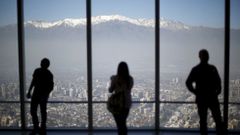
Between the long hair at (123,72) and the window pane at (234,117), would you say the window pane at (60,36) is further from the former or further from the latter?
the window pane at (234,117)

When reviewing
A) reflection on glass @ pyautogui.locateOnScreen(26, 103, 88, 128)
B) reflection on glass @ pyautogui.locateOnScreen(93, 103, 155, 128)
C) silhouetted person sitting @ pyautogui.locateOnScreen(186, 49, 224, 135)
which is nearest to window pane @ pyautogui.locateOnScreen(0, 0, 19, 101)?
reflection on glass @ pyautogui.locateOnScreen(26, 103, 88, 128)

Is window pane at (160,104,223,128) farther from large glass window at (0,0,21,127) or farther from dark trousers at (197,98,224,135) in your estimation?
large glass window at (0,0,21,127)

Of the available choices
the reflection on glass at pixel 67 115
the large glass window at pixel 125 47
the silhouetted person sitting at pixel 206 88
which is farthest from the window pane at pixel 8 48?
the silhouetted person sitting at pixel 206 88

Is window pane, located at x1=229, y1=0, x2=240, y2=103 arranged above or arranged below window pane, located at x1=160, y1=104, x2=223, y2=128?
above

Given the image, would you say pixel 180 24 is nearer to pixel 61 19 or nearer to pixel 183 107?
pixel 183 107

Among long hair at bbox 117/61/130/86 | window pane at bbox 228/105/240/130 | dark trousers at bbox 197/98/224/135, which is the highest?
long hair at bbox 117/61/130/86

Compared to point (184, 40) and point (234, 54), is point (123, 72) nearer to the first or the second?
point (184, 40)

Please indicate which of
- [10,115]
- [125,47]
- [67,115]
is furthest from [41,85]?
[125,47]
